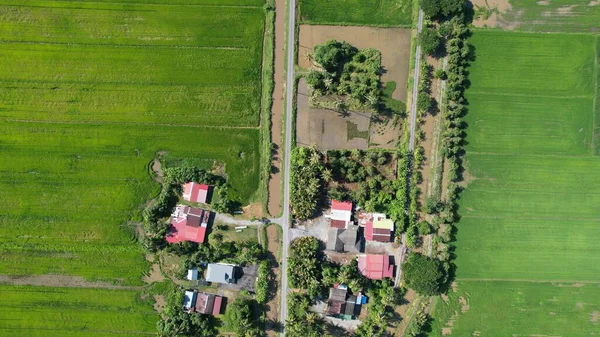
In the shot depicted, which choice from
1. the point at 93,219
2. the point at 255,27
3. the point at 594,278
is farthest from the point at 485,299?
the point at 93,219

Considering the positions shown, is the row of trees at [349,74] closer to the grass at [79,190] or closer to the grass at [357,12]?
the grass at [357,12]

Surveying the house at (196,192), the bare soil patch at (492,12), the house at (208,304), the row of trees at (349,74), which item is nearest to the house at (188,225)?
the house at (196,192)

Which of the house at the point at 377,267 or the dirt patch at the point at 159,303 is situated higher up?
the house at the point at 377,267

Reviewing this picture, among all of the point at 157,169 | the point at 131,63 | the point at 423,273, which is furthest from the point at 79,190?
the point at 423,273

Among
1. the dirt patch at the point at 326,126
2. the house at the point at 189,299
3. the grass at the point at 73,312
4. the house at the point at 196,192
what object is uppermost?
the dirt patch at the point at 326,126

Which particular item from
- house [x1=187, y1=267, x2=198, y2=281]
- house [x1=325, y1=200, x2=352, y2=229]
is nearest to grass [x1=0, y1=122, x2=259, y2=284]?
house [x1=187, y1=267, x2=198, y2=281]

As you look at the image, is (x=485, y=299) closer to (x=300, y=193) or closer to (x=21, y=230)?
(x=300, y=193)
